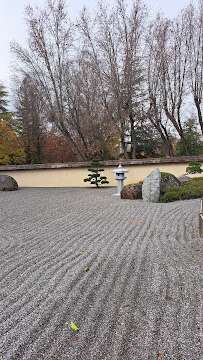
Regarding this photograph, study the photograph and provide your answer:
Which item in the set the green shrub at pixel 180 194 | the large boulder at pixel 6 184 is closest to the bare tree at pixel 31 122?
the large boulder at pixel 6 184

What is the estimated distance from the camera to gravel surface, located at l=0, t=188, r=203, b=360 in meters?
1.50

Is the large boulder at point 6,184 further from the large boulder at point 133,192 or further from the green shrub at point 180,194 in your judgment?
the green shrub at point 180,194

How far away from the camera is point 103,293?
2107mm

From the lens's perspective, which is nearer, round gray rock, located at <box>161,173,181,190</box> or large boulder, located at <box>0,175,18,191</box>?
round gray rock, located at <box>161,173,181,190</box>

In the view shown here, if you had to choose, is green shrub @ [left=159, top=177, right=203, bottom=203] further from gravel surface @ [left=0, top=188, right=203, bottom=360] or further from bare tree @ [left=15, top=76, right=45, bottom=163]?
bare tree @ [left=15, top=76, right=45, bottom=163]

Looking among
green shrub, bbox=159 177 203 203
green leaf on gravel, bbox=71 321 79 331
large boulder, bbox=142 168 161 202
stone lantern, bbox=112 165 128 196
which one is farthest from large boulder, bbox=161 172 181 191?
green leaf on gravel, bbox=71 321 79 331

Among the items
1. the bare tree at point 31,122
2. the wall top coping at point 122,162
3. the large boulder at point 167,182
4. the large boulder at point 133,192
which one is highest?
the bare tree at point 31,122

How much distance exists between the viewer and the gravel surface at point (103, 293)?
1.50 meters

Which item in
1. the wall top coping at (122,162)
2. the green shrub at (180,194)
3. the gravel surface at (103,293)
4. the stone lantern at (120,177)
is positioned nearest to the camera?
the gravel surface at (103,293)

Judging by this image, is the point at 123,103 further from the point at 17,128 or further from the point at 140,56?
the point at 17,128

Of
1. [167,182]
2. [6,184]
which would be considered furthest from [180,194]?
[6,184]

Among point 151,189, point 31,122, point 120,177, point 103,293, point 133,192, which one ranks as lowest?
point 103,293

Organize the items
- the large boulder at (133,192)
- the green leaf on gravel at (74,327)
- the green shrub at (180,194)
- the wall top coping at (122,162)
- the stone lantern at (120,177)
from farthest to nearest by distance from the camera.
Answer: the wall top coping at (122,162)
the stone lantern at (120,177)
the large boulder at (133,192)
the green shrub at (180,194)
the green leaf on gravel at (74,327)

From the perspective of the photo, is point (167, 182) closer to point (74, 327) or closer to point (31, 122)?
point (74, 327)
